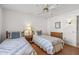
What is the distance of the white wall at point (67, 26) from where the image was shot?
4.58 feet

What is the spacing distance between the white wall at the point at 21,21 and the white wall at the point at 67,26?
13cm

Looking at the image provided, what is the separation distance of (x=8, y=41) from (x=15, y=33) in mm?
161

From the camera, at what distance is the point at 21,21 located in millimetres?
1312

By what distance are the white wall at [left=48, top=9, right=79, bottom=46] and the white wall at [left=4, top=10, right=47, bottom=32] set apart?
5.2 inches

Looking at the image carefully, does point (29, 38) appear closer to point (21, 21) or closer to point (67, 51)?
point (21, 21)

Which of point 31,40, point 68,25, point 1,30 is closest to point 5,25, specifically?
point 1,30

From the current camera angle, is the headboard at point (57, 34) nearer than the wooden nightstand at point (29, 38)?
No

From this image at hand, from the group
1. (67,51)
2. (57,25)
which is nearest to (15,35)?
(57,25)

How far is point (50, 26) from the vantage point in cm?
138

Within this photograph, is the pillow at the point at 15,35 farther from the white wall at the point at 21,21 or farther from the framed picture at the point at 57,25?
the framed picture at the point at 57,25

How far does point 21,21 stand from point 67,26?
737 millimetres

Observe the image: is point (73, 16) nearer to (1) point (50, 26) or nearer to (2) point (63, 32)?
(2) point (63, 32)

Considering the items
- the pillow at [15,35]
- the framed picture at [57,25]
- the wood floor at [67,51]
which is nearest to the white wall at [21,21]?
the pillow at [15,35]
